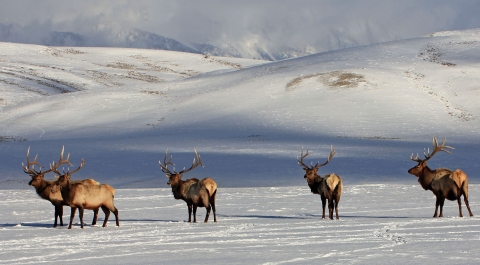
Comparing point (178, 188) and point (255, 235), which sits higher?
point (178, 188)

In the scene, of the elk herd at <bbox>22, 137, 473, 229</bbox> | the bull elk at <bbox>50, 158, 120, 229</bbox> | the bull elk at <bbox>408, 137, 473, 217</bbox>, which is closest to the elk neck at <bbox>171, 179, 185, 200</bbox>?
the elk herd at <bbox>22, 137, 473, 229</bbox>

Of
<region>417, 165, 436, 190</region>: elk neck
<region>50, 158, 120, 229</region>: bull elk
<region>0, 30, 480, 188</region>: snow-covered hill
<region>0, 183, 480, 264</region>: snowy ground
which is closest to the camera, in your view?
<region>0, 183, 480, 264</region>: snowy ground

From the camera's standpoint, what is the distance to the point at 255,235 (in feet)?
42.6

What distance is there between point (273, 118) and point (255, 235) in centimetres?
3254

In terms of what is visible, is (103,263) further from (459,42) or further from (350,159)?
(459,42)

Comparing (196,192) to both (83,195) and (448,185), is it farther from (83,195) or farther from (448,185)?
(448,185)

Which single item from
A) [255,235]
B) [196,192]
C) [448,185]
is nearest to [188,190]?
[196,192]

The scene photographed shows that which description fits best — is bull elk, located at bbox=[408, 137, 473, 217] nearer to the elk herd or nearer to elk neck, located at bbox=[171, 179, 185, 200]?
the elk herd

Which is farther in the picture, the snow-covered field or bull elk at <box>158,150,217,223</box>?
bull elk at <box>158,150,217,223</box>

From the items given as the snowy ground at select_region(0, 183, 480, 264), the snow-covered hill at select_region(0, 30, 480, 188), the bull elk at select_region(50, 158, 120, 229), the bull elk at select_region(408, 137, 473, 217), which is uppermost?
the snow-covered hill at select_region(0, 30, 480, 188)

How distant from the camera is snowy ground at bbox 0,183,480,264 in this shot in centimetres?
1026

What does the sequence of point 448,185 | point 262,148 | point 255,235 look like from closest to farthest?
point 255,235
point 448,185
point 262,148

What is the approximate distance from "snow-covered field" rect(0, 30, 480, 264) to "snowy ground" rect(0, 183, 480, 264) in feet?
0.13

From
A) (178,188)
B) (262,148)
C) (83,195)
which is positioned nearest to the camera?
(83,195)
